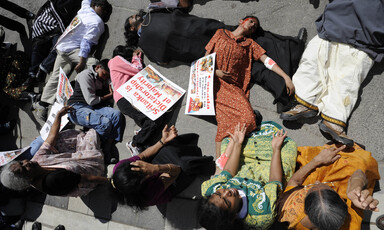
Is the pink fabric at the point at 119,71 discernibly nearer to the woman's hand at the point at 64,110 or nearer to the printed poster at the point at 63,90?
the woman's hand at the point at 64,110

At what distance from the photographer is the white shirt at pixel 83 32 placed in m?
3.96

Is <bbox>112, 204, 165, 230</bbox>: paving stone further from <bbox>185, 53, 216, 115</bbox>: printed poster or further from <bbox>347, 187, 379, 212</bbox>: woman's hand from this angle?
<bbox>347, 187, 379, 212</bbox>: woman's hand

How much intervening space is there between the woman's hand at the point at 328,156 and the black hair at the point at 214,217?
931 mm

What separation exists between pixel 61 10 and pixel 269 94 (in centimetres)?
348

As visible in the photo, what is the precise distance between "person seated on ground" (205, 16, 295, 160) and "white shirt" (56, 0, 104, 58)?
193 centimetres

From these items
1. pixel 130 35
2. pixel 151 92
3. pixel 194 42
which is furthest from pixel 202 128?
pixel 130 35

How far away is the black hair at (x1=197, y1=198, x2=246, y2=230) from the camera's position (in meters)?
1.87

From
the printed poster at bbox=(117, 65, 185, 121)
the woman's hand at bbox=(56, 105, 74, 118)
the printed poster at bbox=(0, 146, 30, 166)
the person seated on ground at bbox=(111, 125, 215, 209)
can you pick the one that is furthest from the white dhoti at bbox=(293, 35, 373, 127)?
the printed poster at bbox=(0, 146, 30, 166)

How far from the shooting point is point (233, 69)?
10.0ft

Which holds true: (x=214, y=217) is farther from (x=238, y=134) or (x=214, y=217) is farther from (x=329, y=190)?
(x=238, y=134)

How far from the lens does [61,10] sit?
13.8ft

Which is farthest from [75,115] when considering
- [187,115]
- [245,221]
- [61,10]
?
[245,221]

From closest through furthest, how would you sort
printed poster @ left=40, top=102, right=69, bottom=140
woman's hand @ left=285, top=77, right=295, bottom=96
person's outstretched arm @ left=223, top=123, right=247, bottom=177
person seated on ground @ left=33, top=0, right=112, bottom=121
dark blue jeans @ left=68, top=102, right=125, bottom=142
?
person's outstretched arm @ left=223, top=123, right=247, bottom=177 → woman's hand @ left=285, top=77, right=295, bottom=96 → dark blue jeans @ left=68, top=102, right=125, bottom=142 → printed poster @ left=40, top=102, right=69, bottom=140 → person seated on ground @ left=33, top=0, right=112, bottom=121

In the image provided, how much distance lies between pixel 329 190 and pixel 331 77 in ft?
4.35
